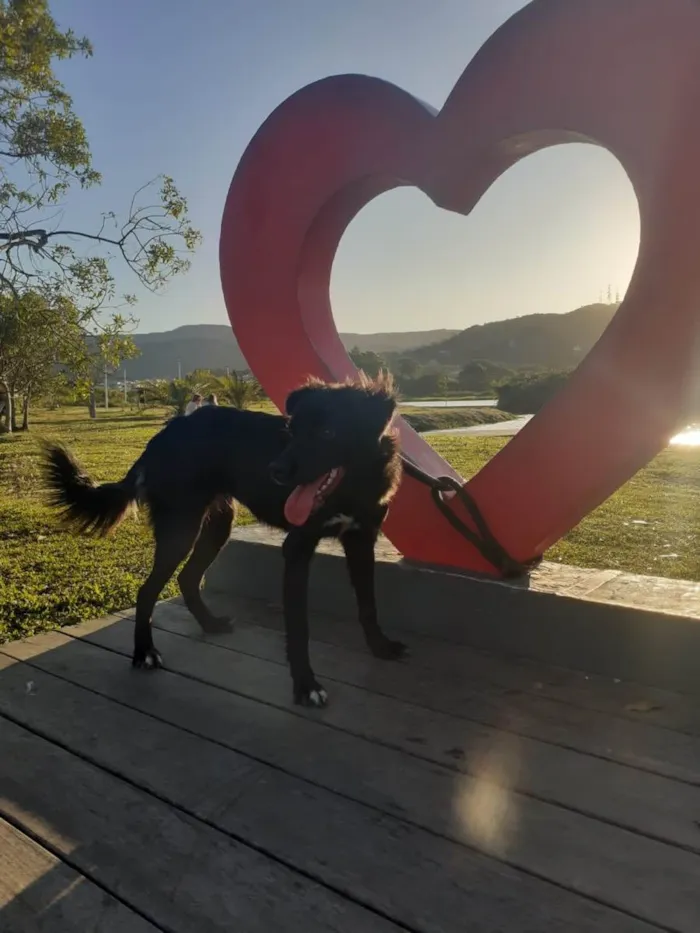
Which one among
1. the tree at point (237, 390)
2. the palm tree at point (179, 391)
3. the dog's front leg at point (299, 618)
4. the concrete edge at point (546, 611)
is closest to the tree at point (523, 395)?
the tree at point (237, 390)

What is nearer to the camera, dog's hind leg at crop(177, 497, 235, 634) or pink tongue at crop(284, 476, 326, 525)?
pink tongue at crop(284, 476, 326, 525)

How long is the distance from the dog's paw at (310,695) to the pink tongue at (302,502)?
674 millimetres

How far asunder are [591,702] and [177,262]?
7746 millimetres

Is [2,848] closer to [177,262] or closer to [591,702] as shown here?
[591,702]

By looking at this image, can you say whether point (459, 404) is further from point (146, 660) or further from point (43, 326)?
point (146, 660)

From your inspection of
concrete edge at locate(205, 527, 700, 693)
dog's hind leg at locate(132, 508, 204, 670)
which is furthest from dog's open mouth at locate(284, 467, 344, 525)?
concrete edge at locate(205, 527, 700, 693)

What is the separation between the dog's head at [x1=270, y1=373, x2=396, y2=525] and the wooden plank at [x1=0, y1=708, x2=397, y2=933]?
124 cm

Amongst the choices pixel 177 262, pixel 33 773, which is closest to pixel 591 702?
pixel 33 773

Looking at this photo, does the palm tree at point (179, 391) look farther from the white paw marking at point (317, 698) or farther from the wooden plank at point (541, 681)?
the white paw marking at point (317, 698)

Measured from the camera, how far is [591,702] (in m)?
2.90

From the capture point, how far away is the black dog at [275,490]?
303 centimetres

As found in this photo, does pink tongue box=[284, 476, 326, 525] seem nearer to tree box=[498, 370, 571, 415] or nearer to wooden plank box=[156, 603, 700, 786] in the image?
wooden plank box=[156, 603, 700, 786]

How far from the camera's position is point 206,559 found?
4090 mm

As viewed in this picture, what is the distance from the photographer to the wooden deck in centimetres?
177
